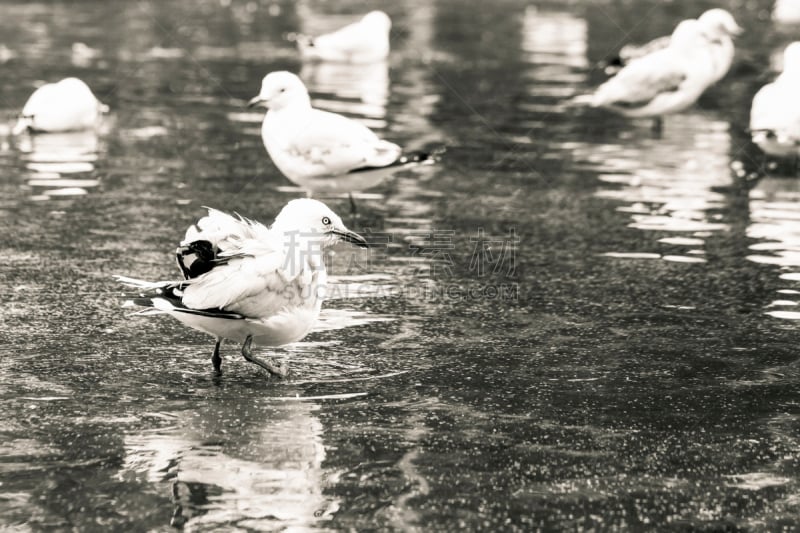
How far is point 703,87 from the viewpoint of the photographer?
14.6 metres

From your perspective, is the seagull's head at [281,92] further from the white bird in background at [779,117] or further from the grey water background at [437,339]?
the white bird in background at [779,117]

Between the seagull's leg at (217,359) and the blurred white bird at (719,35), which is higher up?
the blurred white bird at (719,35)

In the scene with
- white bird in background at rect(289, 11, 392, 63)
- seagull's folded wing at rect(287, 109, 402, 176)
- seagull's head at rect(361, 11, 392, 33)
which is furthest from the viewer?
seagull's head at rect(361, 11, 392, 33)

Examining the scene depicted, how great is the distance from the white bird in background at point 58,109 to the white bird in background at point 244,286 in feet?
22.9

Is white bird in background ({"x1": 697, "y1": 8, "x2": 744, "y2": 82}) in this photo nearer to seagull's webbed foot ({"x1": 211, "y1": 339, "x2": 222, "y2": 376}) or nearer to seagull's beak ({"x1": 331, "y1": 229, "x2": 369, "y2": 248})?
seagull's beak ({"x1": 331, "y1": 229, "x2": 369, "y2": 248})

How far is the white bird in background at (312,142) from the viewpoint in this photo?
976cm

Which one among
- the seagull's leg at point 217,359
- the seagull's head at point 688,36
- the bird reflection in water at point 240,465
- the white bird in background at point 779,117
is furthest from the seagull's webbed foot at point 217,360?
the seagull's head at point 688,36

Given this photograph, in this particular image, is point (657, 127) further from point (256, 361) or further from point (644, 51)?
point (256, 361)

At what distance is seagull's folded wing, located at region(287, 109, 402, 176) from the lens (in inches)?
384

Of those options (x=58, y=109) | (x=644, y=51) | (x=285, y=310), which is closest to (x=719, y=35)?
(x=644, y=51)

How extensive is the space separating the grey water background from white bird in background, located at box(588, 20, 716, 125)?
31 cm

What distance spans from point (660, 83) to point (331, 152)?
557 centimetres

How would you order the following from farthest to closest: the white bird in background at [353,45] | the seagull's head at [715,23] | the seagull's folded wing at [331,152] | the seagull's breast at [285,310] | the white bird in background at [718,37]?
1. the white bird in background at [353,45]
2. the seagull's head at [715,23]
3. the white bird in background at [718,37]
4. the seagull's folded wing at [331,152]
5. the seagull's breast at [285,310]

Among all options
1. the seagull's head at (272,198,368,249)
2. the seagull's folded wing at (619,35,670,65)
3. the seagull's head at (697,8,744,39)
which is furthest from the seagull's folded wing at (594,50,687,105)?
the seagull's head at (272,198,368,249)
